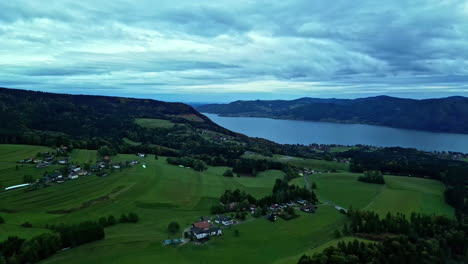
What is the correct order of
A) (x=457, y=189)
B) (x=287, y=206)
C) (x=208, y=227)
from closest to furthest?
(x=208, y=227), (x=287, y=206), (x=457, y=189)

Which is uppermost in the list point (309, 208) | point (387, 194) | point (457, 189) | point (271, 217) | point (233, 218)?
point (457, 189)

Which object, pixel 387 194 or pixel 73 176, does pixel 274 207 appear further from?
pixel 73 176

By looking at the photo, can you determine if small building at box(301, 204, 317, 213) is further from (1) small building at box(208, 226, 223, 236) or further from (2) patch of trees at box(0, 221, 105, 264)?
(2) patch of trees at box(0, 221, 105, 264)

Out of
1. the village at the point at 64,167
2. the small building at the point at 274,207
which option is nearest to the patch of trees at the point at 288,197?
the small building at the point at 274,207

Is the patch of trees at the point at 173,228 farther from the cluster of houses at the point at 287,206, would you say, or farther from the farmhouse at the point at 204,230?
the cluster of houses at the point at 287,206

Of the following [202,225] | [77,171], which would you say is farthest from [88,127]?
[202,225]
